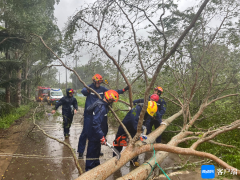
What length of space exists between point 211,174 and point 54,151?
3603 millimetres

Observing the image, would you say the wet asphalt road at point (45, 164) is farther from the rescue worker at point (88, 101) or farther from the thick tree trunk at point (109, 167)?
the thick tree trunk at point (109, 167)

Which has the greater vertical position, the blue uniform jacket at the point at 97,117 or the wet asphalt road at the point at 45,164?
the blue uniform jacket at the point at 97,117

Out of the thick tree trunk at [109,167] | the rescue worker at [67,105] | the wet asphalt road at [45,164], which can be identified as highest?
the rescue worker at [67,105]

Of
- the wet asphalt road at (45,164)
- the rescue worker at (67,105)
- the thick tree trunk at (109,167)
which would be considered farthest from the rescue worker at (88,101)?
the thick tree trunk at (109,167)

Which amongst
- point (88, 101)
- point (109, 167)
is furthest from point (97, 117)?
point (88, 101)

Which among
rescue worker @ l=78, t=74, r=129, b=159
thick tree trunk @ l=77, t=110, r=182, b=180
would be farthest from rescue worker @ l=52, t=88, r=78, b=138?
thick tree trunk @ l=77, t=110, r=182, b=180

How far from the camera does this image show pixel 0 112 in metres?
7.06

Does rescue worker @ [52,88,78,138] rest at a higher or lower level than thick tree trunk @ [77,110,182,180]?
higher

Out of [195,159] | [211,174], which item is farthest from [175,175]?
[195,159]

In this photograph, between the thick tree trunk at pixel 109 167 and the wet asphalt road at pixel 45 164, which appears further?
the wet asphalt road at pixel 45 164

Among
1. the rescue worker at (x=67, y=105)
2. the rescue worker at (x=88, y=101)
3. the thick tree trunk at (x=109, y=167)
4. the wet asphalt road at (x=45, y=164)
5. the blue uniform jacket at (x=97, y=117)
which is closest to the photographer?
the thick tree trunk at (x=109, y=167)

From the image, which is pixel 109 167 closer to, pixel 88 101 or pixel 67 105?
pixel 88 101

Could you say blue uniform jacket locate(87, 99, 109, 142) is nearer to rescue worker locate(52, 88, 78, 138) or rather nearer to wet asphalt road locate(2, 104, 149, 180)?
wet asphalt road locate(2, 104, 149, 180)

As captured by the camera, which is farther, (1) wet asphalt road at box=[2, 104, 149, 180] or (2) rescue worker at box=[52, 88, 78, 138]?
(2) rescue worker at box=[52, 88, 78, 138]
